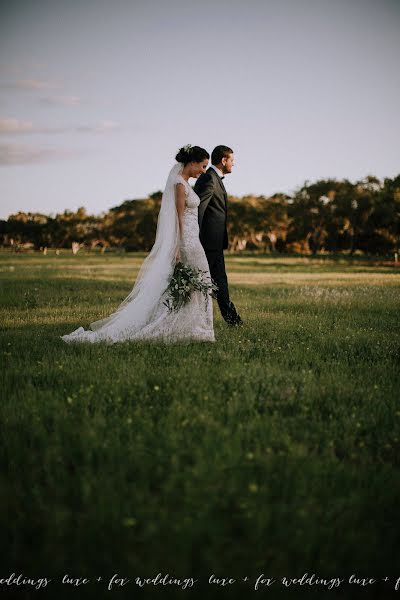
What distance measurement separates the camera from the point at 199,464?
343cm

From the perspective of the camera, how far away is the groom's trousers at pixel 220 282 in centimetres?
957

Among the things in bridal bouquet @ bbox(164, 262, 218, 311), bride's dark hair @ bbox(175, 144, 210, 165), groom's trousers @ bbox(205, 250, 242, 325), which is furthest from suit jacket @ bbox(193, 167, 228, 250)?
bridal bouquet @ bbox(164, 262, 218, 311)

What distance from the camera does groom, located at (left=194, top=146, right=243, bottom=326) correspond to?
9.23 m

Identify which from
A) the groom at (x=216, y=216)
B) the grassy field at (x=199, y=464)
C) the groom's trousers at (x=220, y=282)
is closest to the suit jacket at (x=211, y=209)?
the groom at (x=216, y=216)

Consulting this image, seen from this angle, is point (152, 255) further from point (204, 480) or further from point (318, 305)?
point (318, 305)

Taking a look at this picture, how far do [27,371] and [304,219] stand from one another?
7572 cm

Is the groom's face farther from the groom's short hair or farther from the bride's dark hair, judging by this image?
the bride's dark hair

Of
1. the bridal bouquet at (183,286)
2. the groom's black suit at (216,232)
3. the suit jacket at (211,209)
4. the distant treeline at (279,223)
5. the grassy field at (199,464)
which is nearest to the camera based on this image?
the grassy field at (199,464)

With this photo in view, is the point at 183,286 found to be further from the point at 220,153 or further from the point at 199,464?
the point at 199,464

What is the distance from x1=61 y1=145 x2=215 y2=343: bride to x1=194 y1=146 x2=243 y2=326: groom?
2.67ft

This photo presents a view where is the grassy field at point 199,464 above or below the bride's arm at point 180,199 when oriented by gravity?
below

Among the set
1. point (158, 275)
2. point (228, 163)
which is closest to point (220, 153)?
point (228, 163)

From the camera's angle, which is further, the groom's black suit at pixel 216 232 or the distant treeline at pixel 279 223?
the distant treeline at pixel 279 223

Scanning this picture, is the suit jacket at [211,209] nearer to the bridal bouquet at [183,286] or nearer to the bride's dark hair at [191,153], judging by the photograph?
the bride's dark hair at [191,153]
